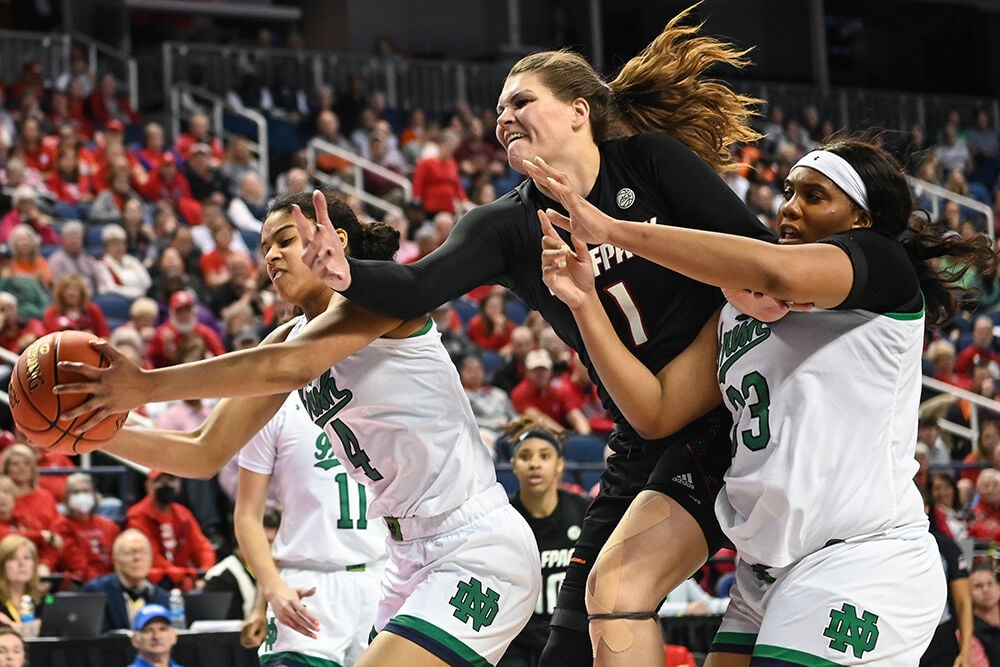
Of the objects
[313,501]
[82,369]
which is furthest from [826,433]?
[313,501]

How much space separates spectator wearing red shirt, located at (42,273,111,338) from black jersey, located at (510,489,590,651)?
146 inches

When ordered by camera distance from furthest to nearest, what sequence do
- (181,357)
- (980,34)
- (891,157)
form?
1. (980,34)
2. (181,357)
3. (891,157)

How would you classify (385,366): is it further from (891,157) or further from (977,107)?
(977,107)

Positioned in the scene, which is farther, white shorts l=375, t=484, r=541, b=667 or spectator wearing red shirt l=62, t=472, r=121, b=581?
spectator wearing red shirt l=62, t=472, r=121, b=581

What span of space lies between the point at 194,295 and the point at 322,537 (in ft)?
18.4

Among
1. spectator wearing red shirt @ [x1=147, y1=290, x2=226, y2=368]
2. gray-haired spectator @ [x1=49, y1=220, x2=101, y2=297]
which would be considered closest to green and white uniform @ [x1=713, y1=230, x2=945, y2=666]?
spectator wearing red shirt @ [x1=147, y1=290, x2=226, y2=368]

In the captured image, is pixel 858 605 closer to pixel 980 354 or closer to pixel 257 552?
pixel 257 552

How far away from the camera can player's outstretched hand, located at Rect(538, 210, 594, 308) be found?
3102 mm

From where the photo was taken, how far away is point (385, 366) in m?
3.48

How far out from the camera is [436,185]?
1365 centimetres

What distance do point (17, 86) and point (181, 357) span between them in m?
6.67

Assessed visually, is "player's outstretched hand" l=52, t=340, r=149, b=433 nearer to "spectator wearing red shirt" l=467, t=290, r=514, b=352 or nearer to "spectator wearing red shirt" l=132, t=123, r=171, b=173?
"spectator wearing red shirt" l=467, t=290, r=514, b=352

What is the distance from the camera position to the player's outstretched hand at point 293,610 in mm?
4309

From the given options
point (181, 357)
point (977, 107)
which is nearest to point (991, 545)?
point (181, 357)
